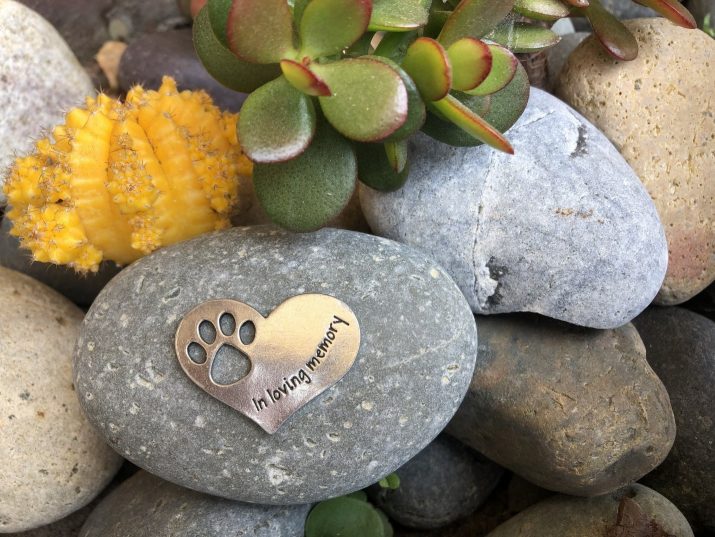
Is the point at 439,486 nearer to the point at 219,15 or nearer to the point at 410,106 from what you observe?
the point at 410,106

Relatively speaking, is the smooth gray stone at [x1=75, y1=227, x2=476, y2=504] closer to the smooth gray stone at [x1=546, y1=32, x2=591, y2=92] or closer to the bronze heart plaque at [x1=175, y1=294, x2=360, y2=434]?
the bronze heart plaque at [x1=175, y1=294, x2=360, y2=434]

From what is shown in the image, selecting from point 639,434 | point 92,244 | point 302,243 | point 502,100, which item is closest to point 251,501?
point 302,243

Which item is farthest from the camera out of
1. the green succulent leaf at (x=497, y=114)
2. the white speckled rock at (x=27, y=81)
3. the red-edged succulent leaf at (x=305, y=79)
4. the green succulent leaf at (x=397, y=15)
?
the white speckled rock at (x=27, y=81)

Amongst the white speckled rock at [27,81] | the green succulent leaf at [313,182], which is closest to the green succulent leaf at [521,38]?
the green succulent leaf at [313,182]

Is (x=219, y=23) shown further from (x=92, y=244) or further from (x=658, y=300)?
(x=658, y=300)

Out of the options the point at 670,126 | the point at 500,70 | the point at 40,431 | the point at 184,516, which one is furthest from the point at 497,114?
the point at 40,431

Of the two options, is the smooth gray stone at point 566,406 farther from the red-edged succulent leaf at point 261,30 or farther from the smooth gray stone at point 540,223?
the red-edged succulent leaf at point 261,30
